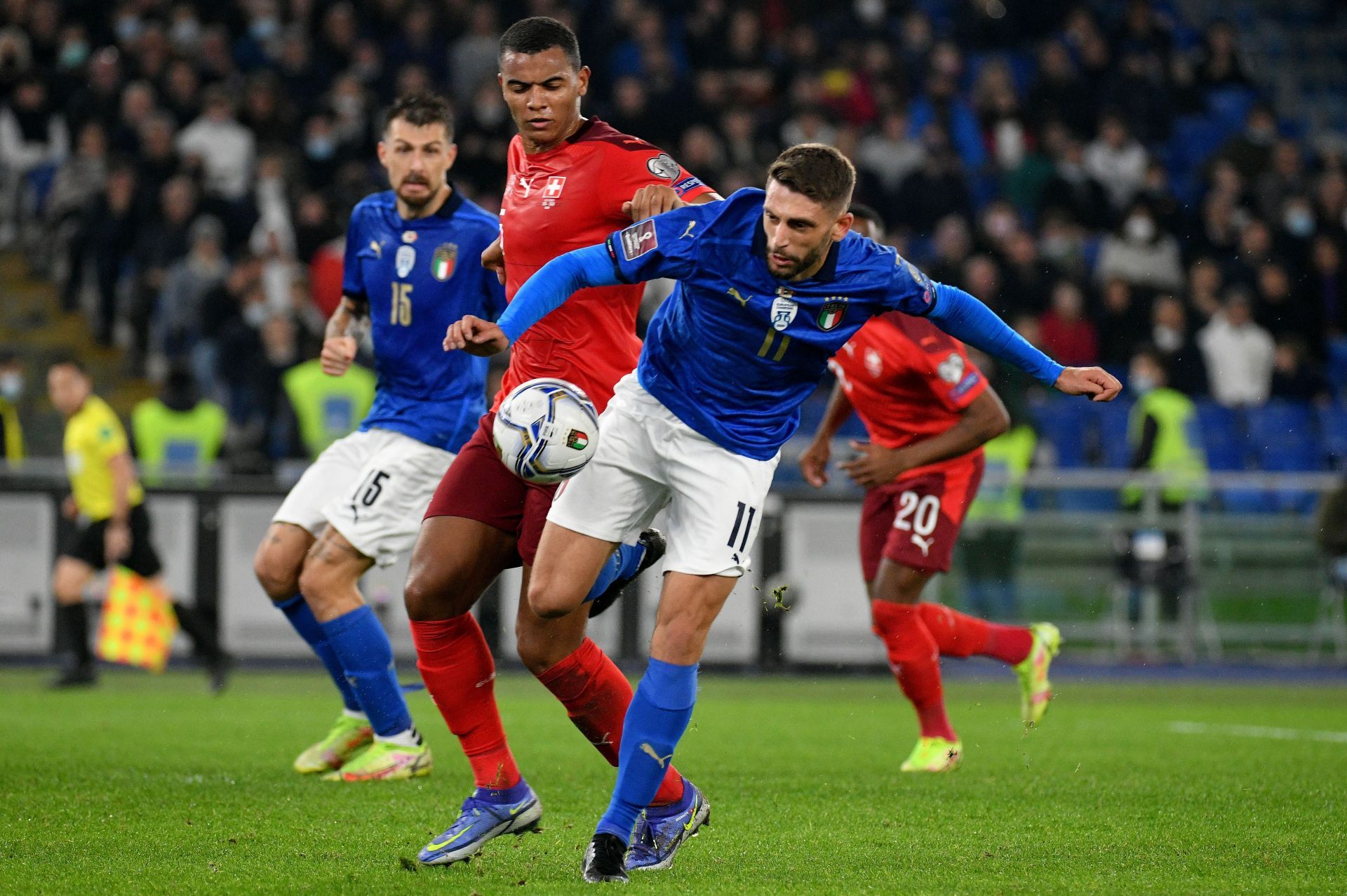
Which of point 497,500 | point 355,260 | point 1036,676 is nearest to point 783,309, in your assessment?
point 497,500

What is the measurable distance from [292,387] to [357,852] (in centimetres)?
826

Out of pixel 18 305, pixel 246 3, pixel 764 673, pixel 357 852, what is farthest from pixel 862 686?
pixel 246 3

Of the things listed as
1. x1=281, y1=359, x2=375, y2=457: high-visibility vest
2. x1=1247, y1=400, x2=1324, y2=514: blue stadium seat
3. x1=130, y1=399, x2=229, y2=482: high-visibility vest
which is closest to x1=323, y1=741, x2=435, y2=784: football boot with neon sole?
x1=281, y1=359, x2=375, y2=457: high-visibility vest

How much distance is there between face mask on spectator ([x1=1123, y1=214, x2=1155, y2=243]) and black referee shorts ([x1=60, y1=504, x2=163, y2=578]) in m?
9.60

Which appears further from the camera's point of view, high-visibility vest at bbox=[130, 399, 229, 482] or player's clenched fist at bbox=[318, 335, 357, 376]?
high-visibility vest at bbox=[130, 399, 229, 482]

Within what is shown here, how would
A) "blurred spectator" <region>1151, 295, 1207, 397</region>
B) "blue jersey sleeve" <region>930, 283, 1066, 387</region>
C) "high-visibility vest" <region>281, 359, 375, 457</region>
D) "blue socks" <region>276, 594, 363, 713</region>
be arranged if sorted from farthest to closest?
"blurred spectator" <region>1151, 295, 1207, 397</region> → "high-visibility vest" <region>281, 359, 375, 457</region> → "blue socks" <region>276, 594, 363, 713</region> → "blue jersey sleeve" <region>930, 283, 1066, 387</region>

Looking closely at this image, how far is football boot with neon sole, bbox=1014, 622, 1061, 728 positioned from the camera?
25.4 feet

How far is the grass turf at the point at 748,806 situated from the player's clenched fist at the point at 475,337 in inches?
54.9

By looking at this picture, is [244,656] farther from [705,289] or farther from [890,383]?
[705,289]

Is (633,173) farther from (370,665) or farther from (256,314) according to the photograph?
(256,314)

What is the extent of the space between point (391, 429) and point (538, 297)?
2516mm

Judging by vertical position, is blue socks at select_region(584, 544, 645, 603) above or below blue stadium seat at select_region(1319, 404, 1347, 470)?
below

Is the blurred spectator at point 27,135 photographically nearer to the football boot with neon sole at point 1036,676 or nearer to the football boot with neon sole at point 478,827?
the football boot with neon sole at point 1036,676

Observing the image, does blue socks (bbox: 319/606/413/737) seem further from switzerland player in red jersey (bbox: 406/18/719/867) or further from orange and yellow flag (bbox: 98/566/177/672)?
orange and yellow flag (bbox: 98/566/177/672)
